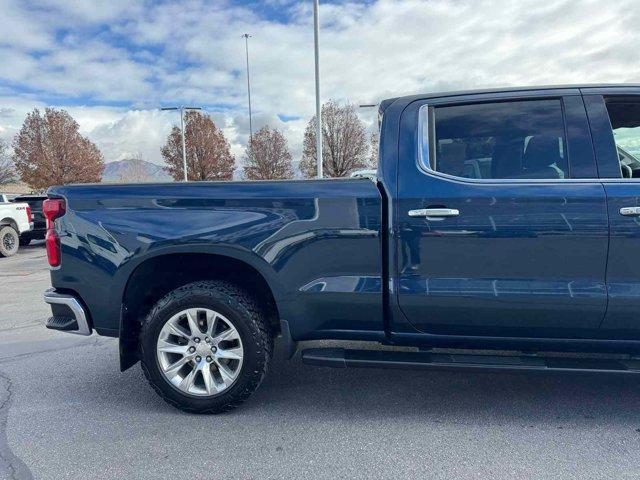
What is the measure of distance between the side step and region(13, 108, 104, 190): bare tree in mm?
34915

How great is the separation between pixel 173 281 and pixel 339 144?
25.8 meters

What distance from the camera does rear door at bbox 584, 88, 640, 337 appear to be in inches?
101

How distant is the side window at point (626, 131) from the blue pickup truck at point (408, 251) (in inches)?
0.6

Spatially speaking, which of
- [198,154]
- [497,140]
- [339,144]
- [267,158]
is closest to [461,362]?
[497,140]

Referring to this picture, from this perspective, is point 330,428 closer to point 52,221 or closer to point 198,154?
point 52,221

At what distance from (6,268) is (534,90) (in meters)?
11.1

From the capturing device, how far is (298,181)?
2.90m

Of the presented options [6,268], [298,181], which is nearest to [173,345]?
[298,181]

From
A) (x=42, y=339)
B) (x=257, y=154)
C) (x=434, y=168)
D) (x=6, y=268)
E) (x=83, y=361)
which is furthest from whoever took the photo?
(x=257, y=154)

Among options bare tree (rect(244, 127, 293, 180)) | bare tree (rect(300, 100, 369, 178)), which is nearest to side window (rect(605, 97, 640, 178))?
bare tree (rect(300, 100, 369, 178))

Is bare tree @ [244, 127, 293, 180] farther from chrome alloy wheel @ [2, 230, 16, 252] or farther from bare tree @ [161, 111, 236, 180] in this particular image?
chrome alloy wheel @ [2, 230, 16, 252]

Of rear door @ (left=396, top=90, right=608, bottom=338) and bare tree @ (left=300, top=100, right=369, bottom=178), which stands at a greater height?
bare tree @ (left=300, top=100, right=369, bottom=178)

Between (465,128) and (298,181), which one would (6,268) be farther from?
(465,128)

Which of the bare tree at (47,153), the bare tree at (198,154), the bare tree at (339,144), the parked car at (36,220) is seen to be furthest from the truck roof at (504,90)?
the bare tree at (47,153)
